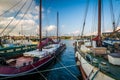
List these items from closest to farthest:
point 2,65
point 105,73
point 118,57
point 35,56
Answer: point 105,73, point 118,57, point 2,65, point 35,56

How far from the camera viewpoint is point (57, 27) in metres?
62.4

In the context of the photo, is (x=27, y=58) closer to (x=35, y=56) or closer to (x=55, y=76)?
(x=35, y=56)

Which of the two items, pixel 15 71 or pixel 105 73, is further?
→ pixel 15 71

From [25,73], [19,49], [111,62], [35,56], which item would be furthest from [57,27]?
[111,62]

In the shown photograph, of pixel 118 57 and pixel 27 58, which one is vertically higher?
pixel 118 57

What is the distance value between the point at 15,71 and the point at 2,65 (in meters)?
1.60

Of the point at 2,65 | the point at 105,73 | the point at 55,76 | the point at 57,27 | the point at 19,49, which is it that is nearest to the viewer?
the point at 105,73

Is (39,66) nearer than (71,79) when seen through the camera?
No

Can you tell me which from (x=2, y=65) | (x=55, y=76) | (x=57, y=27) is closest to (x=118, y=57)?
(x=55, y=76)

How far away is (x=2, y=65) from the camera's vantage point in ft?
50.9

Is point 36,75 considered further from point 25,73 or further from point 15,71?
point 15,71

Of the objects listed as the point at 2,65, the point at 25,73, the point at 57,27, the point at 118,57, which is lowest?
the point at 25,73

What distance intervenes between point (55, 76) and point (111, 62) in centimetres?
970

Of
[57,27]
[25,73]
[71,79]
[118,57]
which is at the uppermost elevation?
[57,27]
